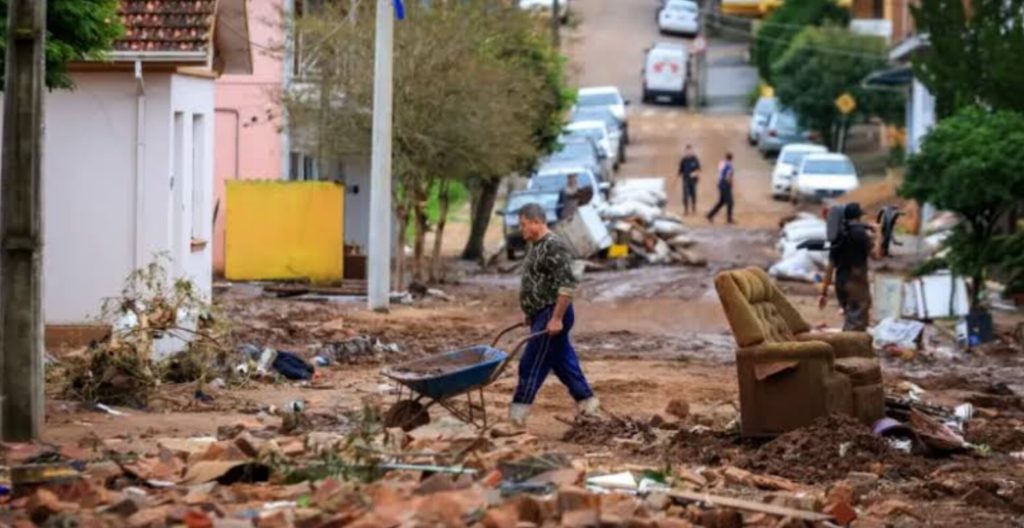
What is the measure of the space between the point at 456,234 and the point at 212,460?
4182 cm

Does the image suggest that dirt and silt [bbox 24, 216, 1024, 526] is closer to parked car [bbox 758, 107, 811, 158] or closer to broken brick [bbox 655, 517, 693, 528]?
broken brick [bbox 655, 517, 693, 528]

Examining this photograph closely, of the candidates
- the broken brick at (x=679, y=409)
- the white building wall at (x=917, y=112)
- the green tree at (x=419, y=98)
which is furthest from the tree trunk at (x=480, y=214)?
the broken brick at (x=679, y=409)

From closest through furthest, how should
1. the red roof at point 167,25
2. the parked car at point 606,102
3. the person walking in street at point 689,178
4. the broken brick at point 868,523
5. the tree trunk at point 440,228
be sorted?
the broken brick at point 868,523
the red roof at point 167,25
the tree trunk at point 440,228
the person walking in street at point 689,178
the parked car at point 606,102

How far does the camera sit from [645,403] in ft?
65.1

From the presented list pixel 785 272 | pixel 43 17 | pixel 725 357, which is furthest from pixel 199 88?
pixel 785 272

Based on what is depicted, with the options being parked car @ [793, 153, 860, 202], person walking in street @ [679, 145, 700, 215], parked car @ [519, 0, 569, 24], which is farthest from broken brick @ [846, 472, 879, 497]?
parked car @ [793, 153, 860, 202]

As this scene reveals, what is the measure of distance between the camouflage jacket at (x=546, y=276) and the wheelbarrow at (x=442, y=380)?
0.75 meters

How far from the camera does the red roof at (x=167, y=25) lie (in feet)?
72.2

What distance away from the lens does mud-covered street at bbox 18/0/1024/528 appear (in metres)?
13.8

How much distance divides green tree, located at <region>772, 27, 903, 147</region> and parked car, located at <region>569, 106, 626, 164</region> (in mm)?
5898

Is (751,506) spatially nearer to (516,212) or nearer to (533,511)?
(533,511)

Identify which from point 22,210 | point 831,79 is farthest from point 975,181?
point 831,79

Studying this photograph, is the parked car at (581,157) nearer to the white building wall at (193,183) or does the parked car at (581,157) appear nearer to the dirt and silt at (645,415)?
the dirt and silt at (645,415)

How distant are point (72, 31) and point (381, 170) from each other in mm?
14145
